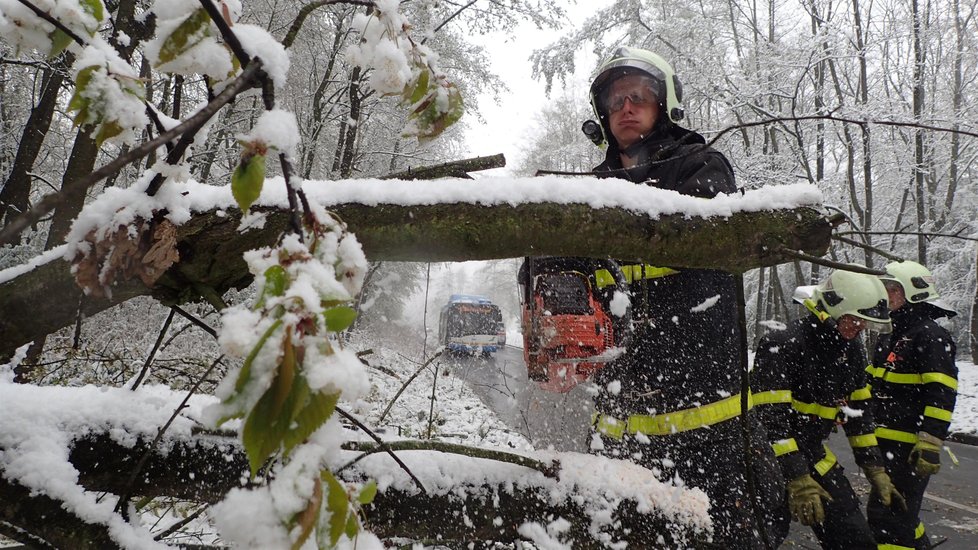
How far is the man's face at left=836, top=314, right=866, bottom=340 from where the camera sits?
3.68 m

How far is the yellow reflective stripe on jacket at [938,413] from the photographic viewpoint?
402 cm

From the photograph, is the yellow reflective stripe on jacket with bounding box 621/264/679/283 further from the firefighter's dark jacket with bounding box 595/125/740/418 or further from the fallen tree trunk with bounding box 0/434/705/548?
the fallen tree trunk with bounding box 0/434/705/548

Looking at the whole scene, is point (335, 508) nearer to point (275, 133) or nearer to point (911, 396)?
point (275, 133)

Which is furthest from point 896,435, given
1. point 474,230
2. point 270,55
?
point 270,55

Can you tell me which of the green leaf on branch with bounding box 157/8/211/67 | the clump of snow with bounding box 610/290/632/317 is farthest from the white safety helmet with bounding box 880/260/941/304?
the green leaf on branch with bounding box 157/8/211/67

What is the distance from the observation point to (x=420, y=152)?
1053cm

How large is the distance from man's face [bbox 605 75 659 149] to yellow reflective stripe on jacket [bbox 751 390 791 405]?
2.08 m

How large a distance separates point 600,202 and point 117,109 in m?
0.94

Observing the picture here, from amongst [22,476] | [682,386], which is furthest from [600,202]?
[22,476]

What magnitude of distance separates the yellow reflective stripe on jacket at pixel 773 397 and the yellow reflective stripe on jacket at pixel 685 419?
168 centimetres

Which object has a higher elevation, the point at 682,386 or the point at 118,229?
the point at 118,229

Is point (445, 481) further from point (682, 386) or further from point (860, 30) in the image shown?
point (860, 30)

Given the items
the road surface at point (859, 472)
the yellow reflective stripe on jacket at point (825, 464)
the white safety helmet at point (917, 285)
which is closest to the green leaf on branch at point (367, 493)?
the road surface at point (859, 472)

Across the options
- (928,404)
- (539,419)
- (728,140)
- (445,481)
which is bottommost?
(539,419)
